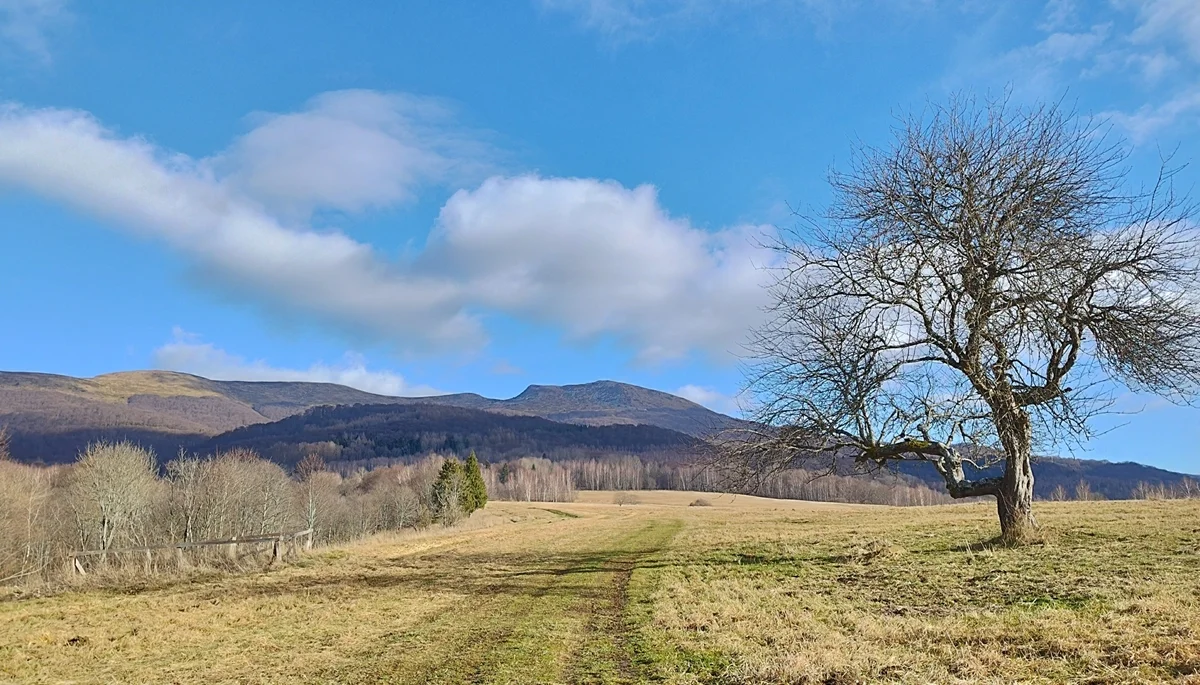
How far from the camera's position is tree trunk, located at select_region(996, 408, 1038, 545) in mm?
14938

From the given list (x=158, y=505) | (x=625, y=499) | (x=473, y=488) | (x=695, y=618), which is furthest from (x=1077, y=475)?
(x=158, y=505)

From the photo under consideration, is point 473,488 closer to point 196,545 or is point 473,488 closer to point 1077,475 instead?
point 196,545

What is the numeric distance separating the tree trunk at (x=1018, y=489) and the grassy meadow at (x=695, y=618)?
0.61 metres

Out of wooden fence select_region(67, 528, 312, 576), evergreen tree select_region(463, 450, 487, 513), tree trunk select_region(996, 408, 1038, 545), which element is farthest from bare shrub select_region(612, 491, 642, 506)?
tree trunk select_region(996, 408, 1038, 545)

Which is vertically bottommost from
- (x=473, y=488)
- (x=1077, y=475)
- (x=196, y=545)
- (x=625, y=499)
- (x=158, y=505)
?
(x=625, y=499)

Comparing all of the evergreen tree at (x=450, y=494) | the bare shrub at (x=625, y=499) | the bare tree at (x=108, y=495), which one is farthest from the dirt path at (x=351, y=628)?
the bare shrub at (x=625, y=499)

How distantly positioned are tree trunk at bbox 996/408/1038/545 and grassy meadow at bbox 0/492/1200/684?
24.2 inches

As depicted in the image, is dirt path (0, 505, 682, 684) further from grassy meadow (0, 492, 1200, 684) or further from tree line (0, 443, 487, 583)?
tree line (0, 443, 487, 583)

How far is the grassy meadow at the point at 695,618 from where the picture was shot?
7227 mm

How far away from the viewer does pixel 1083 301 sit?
14164 millimetres

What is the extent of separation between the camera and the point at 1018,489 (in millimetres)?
15688

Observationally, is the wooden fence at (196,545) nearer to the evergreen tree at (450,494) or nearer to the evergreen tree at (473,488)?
the evergreen tree at (450,494)

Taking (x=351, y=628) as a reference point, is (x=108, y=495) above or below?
below

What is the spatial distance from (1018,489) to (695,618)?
9277 mm
